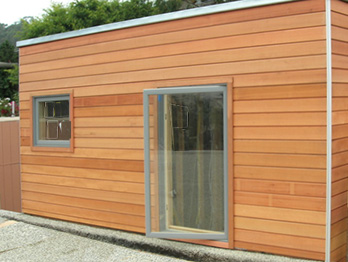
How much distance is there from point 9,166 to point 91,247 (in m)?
3.43

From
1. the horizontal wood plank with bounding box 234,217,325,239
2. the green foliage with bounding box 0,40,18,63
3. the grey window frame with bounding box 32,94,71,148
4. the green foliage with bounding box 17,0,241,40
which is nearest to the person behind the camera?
the horizontal wood plank with bounding box 234,217,325,239

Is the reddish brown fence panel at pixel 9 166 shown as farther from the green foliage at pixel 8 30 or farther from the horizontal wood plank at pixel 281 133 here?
the green foliage at pixel 8 30

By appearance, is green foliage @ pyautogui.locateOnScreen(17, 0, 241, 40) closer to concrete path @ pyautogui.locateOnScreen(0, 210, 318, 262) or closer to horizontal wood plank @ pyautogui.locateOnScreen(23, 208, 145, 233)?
horizontal wood plank @ pyautogui.locateOnScreen(23, 208, 145, 233)

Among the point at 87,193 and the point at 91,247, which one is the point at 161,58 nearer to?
the point at 87,193

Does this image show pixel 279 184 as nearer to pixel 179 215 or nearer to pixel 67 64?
pixel 179 215

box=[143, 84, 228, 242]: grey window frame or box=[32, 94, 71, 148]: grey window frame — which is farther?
box=[32, 94, 71, 148]: grey window frame

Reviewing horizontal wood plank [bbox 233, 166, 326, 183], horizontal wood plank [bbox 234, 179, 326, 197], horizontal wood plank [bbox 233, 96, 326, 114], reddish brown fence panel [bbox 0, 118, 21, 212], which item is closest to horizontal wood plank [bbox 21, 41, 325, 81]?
horizontal wood plank [bbox 233, 96, 326, 114]

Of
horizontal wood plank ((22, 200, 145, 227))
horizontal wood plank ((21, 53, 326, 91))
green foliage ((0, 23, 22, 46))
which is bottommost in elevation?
horizontal wood plank ((22, 200, 145, 227))

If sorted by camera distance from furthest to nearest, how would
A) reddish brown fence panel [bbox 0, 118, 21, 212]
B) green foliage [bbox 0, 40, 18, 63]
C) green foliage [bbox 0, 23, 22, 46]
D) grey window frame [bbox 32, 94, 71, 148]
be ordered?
green foliage [bbox 0, 23, 22, 46]
green foliage [bbox 0, 40, 18, 63]
reddish brown fence panel [bbox 0, 118, 21, 212]
grey window frame [bbox 32, 94, 71, 148]

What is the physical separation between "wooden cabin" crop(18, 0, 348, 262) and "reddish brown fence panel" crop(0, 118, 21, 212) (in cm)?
194

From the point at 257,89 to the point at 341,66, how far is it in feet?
2.61

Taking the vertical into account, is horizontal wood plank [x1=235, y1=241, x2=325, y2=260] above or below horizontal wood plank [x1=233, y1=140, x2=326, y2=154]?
below

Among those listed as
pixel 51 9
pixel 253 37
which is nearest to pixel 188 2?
pixel 51 9

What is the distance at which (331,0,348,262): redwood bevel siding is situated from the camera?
3.73m
